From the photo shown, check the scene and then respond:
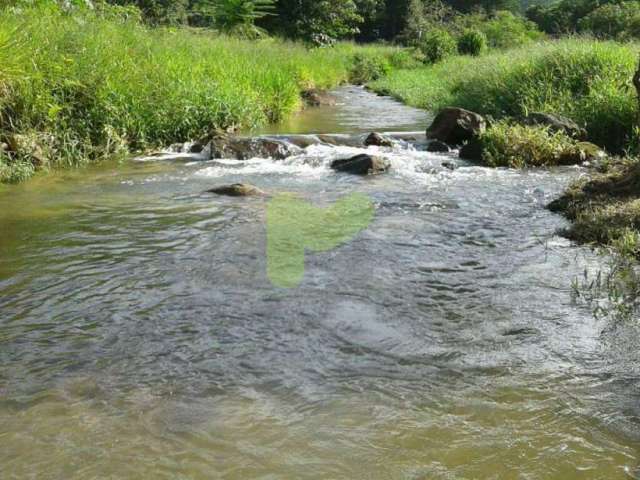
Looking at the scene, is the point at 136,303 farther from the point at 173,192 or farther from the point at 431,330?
the point at 173,192

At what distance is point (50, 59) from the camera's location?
9.05 metres

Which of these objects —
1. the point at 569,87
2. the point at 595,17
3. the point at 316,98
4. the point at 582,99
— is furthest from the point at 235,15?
the point at 595,17

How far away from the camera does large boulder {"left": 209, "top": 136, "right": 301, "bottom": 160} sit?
9.98 metres

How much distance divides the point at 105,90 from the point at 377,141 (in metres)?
4.59

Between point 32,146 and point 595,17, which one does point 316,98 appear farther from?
point 595,17

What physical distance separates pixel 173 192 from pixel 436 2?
50.5 metres

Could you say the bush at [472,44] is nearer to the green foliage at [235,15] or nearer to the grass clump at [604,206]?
the green foliage at [235,15]

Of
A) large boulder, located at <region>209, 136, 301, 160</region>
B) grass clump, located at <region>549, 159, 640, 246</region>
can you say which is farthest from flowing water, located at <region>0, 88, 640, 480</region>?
large boulder, located at <region>209, 136, 301, 160</region>

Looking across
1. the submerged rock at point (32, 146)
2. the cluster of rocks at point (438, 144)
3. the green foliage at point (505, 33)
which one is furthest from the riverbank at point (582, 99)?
the green foliage at point (505, 33)

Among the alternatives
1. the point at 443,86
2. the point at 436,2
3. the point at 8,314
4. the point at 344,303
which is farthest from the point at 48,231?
the point at 436,2

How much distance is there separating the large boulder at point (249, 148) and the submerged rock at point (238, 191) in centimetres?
245

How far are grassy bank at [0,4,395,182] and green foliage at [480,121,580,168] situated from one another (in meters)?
4.86

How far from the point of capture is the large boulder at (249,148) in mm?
9977

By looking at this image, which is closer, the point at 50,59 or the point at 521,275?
the point at 521,275
